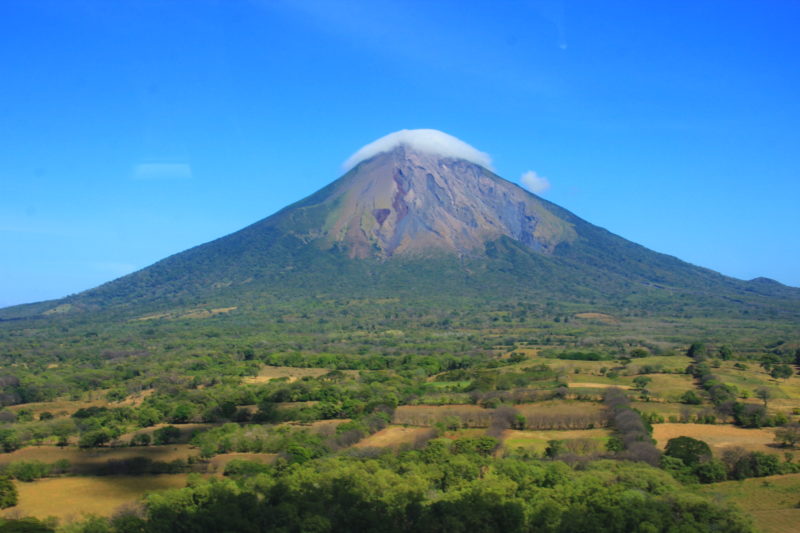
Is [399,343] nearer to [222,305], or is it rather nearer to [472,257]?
[222,305]

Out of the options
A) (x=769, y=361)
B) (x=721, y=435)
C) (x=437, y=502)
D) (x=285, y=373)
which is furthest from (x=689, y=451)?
(x=285, y=373)

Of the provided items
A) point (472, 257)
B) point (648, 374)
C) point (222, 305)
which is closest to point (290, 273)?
point (222, 305)

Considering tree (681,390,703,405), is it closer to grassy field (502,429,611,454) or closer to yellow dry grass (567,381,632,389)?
yellow dry grass (567,381,632,389)

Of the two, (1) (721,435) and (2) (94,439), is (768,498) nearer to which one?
(1) (721,435)

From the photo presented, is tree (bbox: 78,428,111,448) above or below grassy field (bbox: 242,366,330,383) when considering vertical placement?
below

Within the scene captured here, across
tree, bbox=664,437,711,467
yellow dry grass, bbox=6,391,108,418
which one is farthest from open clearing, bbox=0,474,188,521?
tree, bbox=664,437,711,467

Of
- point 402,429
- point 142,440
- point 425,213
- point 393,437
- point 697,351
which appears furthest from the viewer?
point 425,213

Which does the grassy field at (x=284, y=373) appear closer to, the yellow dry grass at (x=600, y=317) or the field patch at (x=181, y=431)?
the field patch at (x=181, y=431)
